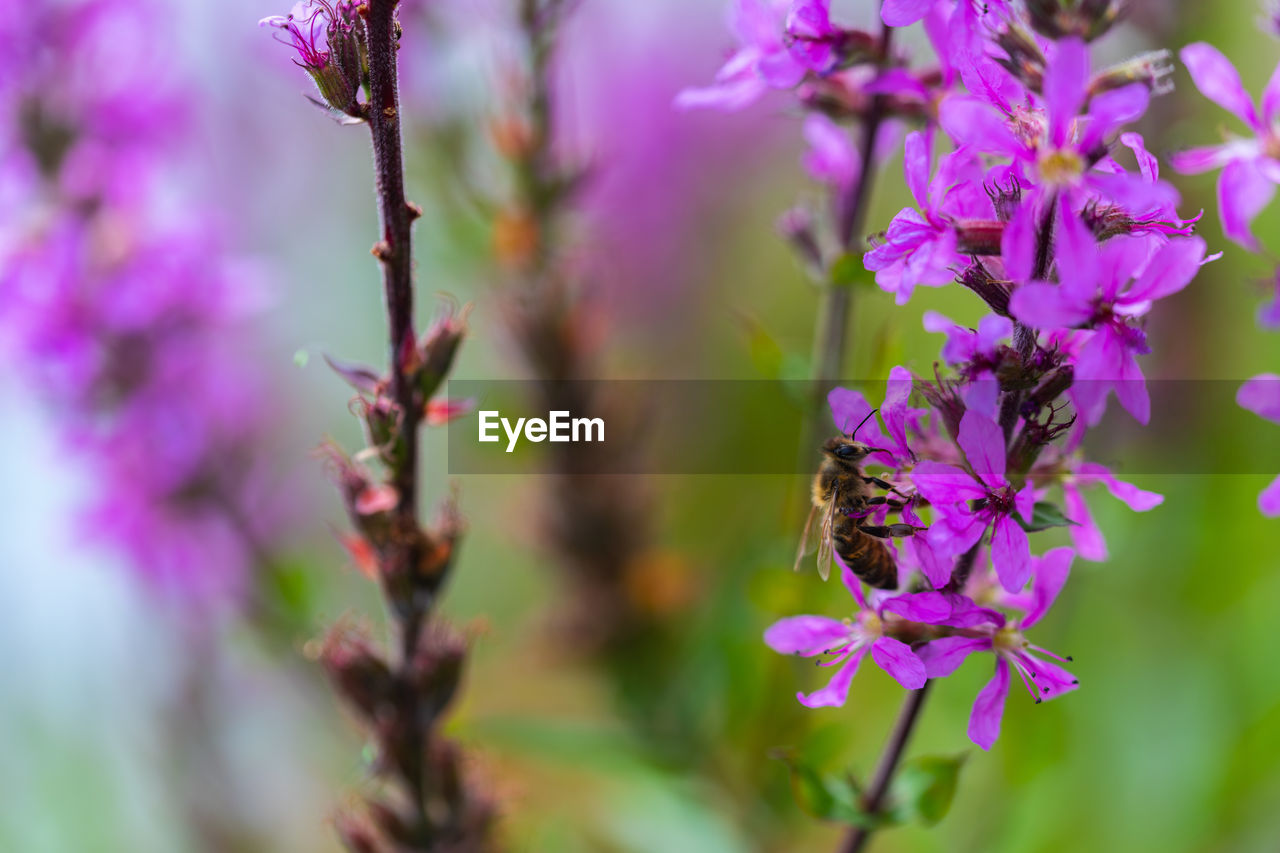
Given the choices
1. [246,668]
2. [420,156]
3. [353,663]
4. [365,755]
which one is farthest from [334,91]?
[246,668]

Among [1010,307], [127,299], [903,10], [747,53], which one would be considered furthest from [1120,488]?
[127,299]

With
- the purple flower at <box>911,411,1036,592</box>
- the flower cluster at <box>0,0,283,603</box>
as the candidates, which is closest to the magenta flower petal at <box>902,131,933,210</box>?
the purple flower at <box>911,411,1036,592</box>

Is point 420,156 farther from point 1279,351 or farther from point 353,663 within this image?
point 1279,351

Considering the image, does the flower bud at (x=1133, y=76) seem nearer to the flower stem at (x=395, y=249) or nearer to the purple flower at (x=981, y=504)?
the purple flower at (x=981, y=504)

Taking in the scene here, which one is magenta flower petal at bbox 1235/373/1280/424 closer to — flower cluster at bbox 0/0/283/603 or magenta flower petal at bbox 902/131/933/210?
magenta flower petal at bbox 902/131/933/210

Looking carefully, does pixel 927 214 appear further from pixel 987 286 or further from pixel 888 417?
pixel 888 417

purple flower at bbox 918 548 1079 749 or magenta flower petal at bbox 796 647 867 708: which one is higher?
purple flower at bbox 918 548 1079 749

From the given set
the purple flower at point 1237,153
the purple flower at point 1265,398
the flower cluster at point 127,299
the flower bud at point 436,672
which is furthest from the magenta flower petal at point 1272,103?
the flower cluster at point 127,299
